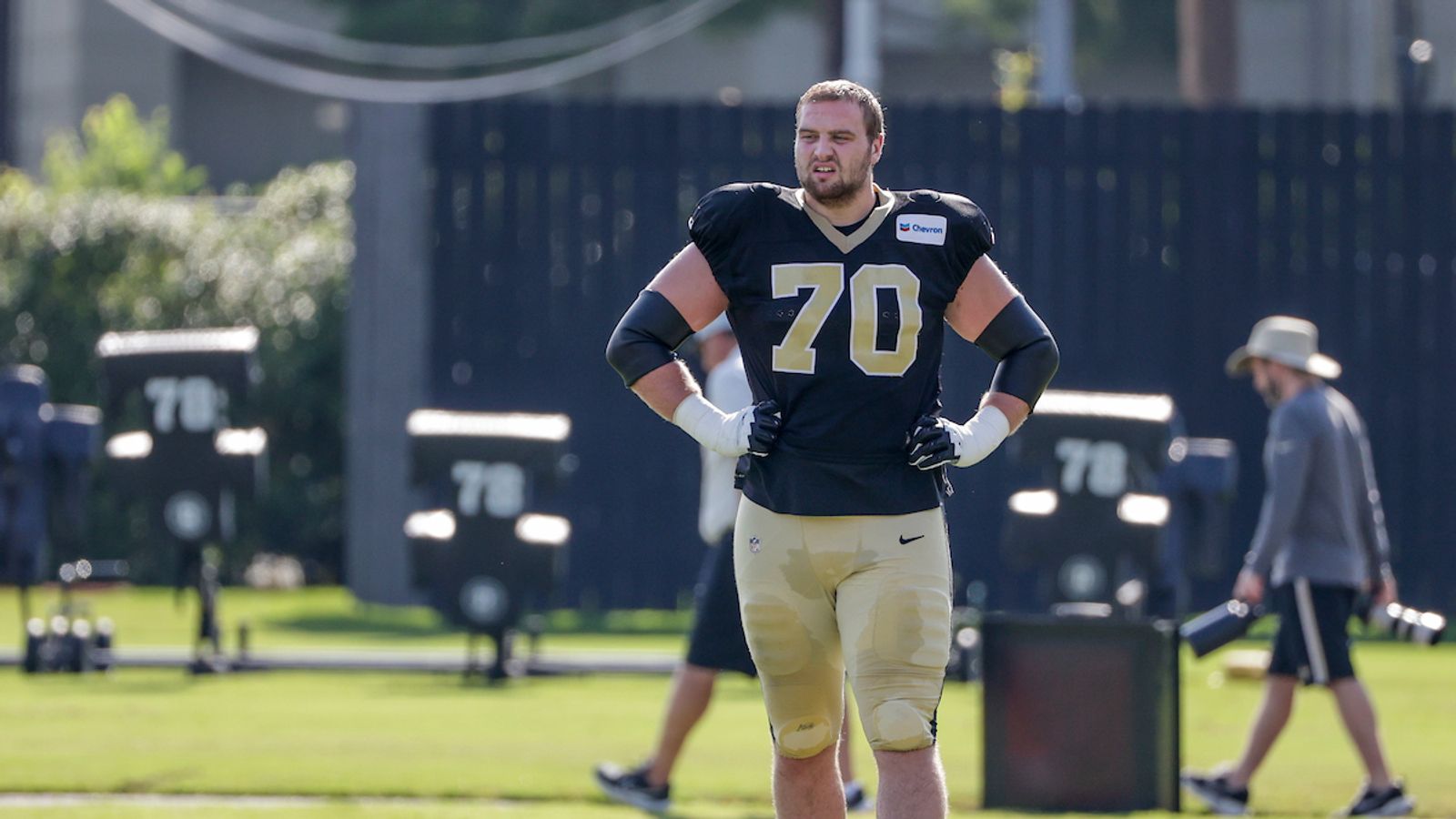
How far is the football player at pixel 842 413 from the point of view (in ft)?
17.7

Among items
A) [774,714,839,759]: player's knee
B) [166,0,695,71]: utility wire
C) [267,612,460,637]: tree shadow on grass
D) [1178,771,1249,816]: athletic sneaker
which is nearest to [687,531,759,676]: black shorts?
[1178,771,1249,816]: athletic sneaker

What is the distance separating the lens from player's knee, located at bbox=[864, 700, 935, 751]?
5320mm

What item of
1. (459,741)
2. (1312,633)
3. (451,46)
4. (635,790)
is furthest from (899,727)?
(451,46)

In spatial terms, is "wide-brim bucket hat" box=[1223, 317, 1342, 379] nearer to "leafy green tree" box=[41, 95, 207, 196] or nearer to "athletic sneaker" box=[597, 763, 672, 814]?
"athletic sneaker" box=[597, 763, 672, 814]

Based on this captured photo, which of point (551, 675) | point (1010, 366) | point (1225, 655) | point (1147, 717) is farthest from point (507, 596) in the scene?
point (1010, 366)

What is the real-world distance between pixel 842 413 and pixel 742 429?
0.78 ft

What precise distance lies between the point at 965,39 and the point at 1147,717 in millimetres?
35866

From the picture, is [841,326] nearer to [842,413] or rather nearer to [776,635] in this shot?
[842,413]

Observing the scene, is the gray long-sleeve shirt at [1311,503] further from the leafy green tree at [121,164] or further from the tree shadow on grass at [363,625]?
the leafy green tree at [121,164]

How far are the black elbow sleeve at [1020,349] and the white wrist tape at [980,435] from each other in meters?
0.11

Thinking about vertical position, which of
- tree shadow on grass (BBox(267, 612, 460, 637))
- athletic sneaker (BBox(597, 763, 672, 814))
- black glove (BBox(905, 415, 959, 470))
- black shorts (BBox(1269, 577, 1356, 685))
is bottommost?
tree shadow on grass (BBox(267, 612, 460, 637))

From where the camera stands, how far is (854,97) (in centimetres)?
540

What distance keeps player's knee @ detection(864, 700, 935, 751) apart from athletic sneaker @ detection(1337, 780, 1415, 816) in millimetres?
3440

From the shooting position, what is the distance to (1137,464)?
11.3 m
